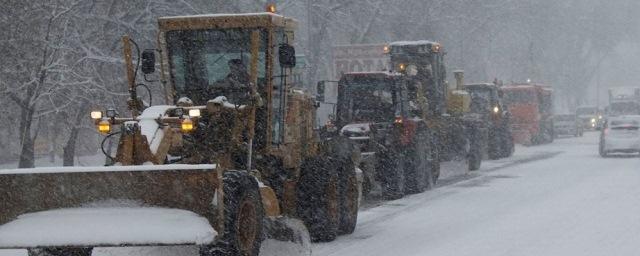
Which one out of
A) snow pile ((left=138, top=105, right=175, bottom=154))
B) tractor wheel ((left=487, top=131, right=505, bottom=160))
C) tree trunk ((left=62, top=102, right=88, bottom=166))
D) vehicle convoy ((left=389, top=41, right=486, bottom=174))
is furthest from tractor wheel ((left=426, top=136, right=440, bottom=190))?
snow pile ((left=138, top=105, right=175, bottom=154))

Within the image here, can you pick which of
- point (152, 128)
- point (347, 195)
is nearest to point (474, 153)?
point (347, 195)

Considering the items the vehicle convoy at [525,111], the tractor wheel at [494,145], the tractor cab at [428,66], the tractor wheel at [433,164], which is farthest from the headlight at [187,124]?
the vehicle convoy at [525,111]

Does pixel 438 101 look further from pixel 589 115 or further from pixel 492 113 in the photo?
pixel 589 115

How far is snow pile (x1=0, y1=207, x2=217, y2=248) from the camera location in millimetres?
9984

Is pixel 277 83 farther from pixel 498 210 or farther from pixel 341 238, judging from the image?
pixel 498 210

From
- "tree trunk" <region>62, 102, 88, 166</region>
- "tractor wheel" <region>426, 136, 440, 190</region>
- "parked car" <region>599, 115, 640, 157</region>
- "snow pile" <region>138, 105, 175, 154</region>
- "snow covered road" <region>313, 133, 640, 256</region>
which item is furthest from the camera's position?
"parked car" <region>599, 115, 640, 157</region>

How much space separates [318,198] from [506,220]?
374 centimetres

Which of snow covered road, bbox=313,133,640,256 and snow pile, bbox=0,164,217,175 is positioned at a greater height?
snow pile, bbox=0,164,217,175

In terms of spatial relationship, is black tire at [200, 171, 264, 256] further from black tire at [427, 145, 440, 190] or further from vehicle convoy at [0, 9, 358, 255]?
black tire at [427, 145, 440, 190]

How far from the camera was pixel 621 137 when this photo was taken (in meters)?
36.1

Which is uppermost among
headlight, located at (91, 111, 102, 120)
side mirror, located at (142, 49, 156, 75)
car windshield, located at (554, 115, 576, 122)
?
side mirror, located at (142, 49, 156, 75)

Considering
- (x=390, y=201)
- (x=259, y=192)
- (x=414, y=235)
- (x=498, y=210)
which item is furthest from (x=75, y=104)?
(x=259, y=192)

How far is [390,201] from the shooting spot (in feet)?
68.7

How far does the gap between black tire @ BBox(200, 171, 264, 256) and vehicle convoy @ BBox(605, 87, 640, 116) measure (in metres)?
55.4
